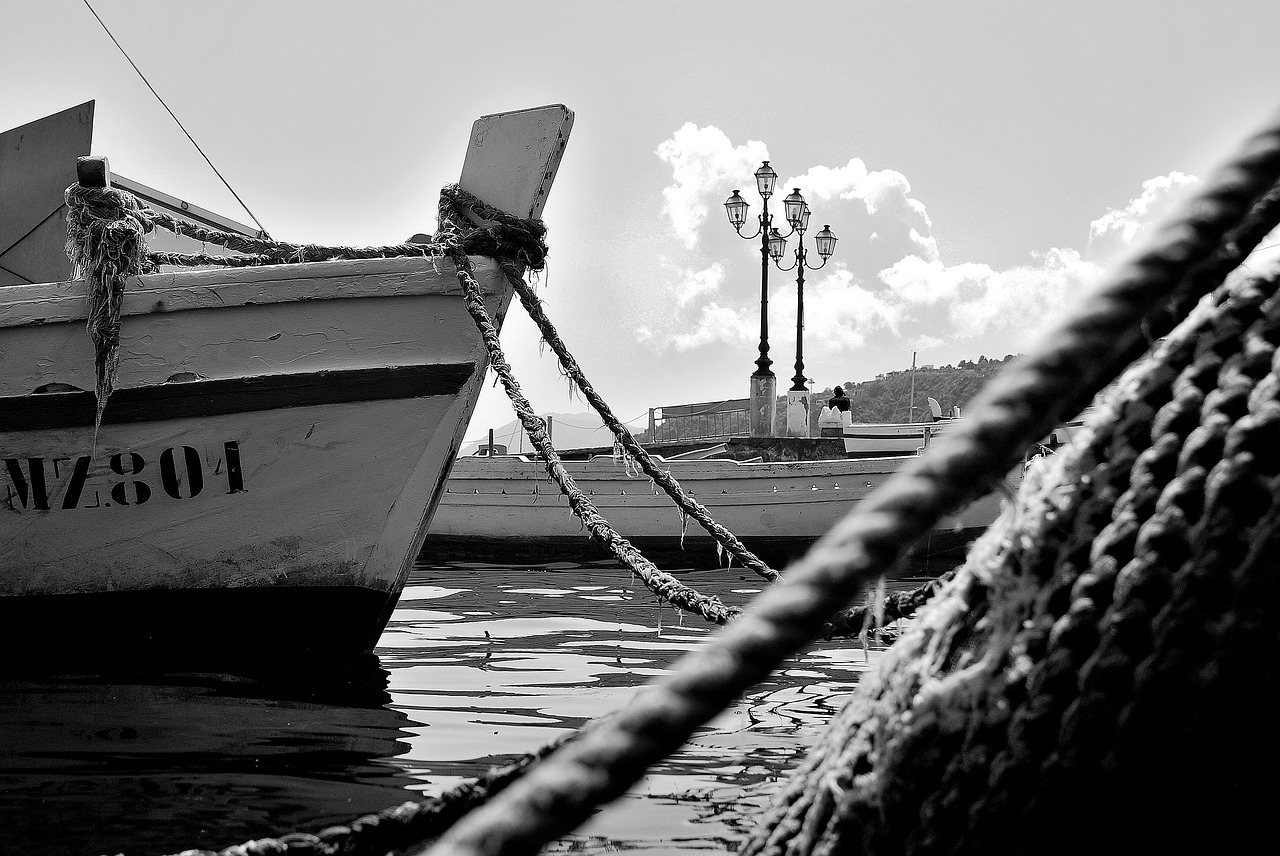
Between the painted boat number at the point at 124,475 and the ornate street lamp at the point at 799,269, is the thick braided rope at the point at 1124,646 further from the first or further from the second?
the ornate street lamp at the point at 799,269

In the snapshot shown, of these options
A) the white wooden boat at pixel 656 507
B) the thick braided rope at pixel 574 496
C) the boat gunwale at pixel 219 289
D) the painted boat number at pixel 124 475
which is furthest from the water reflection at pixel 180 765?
the white wooden boat at pixel 656 507

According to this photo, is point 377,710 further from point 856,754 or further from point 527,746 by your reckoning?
point 856,754

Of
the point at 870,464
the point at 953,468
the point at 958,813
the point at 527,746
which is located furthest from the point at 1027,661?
the point at 870,464

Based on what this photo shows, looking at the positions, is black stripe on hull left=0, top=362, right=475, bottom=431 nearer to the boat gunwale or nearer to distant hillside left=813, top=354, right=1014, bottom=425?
the boat gunwale

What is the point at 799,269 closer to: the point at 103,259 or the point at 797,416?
the point at 797,416

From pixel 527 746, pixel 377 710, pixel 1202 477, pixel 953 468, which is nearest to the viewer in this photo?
pixel 953 468

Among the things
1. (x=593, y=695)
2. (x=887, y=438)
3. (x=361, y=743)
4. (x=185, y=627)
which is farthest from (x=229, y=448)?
(x=887, y=438)

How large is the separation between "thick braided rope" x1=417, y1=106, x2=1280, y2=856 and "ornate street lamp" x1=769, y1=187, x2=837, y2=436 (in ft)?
58.3

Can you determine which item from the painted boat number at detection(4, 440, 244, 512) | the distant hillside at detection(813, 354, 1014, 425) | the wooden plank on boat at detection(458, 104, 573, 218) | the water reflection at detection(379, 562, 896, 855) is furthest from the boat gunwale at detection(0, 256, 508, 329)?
the distant hillside at detection(813, 354, 1014, 425)

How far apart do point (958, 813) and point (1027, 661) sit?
0.61 ft

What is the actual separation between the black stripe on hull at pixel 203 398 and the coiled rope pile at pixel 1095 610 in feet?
14.4

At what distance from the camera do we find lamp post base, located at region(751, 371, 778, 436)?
18.2m

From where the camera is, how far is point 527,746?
160 inches

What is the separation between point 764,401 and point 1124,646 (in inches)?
685
